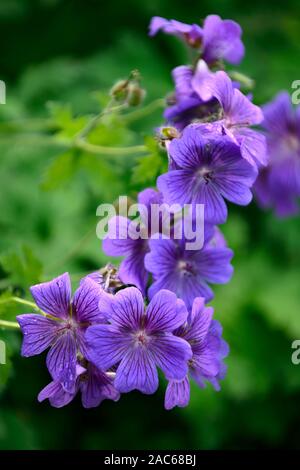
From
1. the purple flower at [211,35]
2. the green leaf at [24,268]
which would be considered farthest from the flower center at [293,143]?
the green leaf at [24,268]

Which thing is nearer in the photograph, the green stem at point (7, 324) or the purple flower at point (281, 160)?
the green stem at point (7, 324)

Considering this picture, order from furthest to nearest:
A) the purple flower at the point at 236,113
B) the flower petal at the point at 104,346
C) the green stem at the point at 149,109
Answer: the green stem at the point at 149,109 < the purple flower at the point at 236,113 < the flower petal at the point at 104,346

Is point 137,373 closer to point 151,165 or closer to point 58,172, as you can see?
point 151,165

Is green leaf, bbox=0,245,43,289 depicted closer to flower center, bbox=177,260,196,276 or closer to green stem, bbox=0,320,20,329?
green stem, bbox=0,320,20,329

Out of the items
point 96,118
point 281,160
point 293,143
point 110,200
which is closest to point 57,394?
point 96,118

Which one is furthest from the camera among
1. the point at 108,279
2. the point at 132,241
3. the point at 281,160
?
the point at 281,160

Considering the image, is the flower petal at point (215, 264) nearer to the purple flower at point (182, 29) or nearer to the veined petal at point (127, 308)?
the veined petal at point (127, 308)
